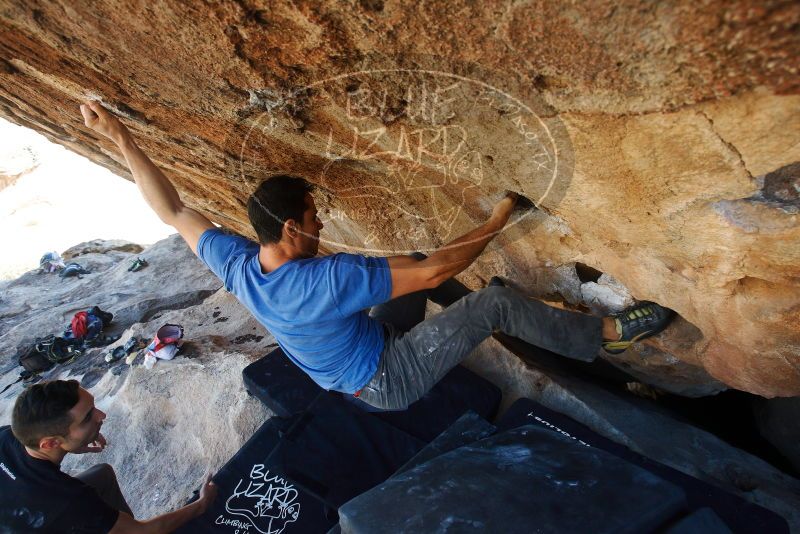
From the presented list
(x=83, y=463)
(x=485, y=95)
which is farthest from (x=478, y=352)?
(x=83, y=463)

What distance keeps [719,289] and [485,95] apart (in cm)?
111

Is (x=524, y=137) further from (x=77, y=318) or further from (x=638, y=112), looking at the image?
(x=77, y=318)

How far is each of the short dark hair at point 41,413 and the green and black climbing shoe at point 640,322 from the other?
8.37 ft

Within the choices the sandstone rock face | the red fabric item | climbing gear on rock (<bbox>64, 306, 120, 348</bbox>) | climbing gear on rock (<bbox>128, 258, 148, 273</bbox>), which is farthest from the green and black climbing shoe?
climbing gear on rock (<bbox>128, 258, 148, 273</bbox>)

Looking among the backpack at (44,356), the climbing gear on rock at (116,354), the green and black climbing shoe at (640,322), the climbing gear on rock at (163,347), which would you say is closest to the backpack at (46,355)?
the backpack at (44,356)

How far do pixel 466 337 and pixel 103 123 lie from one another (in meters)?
1.86

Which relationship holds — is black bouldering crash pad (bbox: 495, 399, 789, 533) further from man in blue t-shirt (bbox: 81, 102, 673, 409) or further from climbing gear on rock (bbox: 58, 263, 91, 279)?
climbing gear on rock (bbox: 58, 263, 91, 279)

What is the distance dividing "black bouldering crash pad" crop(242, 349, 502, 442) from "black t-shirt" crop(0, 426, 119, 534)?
97cm

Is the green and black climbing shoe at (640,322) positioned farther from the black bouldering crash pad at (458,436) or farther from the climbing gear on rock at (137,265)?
the climbing gear on rock at (137,265)

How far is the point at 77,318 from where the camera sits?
4.71 metres

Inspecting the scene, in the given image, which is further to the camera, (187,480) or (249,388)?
(249,388)

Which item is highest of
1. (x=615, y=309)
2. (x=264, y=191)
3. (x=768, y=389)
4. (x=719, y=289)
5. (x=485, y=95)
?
(x=485, y=95)

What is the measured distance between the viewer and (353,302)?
173 cm

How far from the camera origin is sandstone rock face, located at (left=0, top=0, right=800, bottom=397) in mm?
936
